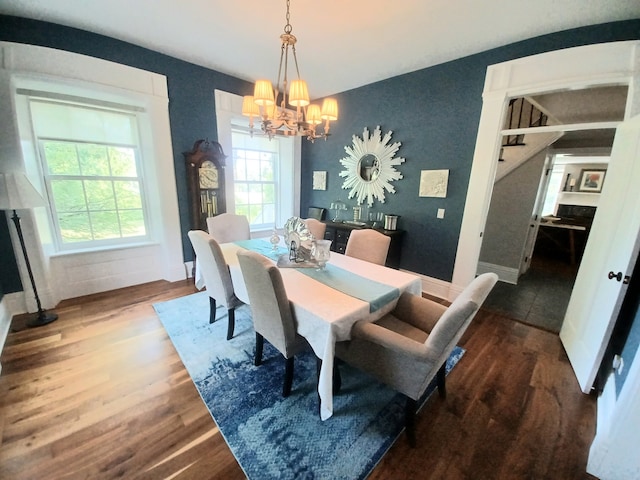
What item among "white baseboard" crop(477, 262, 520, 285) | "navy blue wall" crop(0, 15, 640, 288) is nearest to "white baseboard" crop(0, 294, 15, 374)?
"navy blue wall" crop(0, 15, 640, 288)

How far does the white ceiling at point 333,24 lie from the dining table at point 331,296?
6.88ft

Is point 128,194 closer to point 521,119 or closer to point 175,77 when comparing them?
point 175,77

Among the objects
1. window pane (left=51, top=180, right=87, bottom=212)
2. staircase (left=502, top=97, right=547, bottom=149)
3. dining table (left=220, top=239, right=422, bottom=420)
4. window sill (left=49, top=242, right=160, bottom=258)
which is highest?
staircase (left=502, top=97, right=547, bottom=149)

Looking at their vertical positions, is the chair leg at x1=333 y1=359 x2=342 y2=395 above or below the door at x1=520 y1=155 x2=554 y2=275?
below

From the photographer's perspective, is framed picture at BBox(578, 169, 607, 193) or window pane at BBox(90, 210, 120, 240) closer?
window pane at BBox(90, 210, 120, 240)

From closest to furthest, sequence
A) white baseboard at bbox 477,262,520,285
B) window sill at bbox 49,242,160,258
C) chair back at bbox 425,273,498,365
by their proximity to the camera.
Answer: chair back at bbox 425,273,498,365 → window sill at bbox 49,242,160,258 → white baseboard at bbox 477,262,520,285

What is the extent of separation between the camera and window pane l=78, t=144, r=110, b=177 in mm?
2807

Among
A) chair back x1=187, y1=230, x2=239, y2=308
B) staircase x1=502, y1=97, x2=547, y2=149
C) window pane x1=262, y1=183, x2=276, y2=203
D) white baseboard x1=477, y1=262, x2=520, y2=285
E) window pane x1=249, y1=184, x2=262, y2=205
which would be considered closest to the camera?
chair back x1=187, y1=230, x2=239, y2=308

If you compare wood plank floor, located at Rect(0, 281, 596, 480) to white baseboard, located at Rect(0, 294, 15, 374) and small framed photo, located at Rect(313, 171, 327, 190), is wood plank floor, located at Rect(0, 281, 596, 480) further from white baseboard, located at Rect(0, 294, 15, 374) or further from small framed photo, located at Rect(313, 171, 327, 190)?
small framed photo, located at Rect(313, 171, 327, 190)

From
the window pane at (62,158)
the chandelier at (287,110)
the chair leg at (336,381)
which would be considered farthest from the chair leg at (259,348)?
the window pane at (62,158)

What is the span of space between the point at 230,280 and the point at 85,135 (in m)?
2.57

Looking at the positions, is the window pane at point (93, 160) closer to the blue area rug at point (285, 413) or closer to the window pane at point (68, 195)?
the window pane at point (68, 195)

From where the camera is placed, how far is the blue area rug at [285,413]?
4.16 feet

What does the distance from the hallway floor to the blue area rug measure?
128cm
